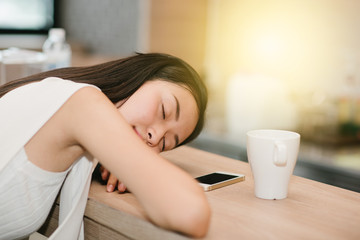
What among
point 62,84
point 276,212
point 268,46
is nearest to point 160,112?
point 62,84

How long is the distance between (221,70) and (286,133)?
190cm

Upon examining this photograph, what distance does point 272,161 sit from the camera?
869 mm

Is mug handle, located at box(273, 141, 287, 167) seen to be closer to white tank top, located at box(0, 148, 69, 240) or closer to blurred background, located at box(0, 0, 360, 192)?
white tank top, located at box(0, 148, 69, 240)

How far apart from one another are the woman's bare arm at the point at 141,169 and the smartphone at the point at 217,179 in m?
0.18

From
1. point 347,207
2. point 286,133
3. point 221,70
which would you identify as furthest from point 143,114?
point 221,70

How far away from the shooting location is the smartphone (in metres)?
0.95

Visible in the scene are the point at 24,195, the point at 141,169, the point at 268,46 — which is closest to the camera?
the point at 141,169

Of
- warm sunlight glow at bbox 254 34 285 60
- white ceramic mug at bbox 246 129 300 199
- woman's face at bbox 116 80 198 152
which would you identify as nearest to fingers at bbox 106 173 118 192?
woman's face at bbox 116 80 198 152

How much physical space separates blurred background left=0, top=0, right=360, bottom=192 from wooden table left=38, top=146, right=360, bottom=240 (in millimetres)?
1109

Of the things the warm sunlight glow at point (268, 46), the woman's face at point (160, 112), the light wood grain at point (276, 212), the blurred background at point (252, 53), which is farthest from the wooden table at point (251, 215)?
the warm sunlight glow at point (268, 46)

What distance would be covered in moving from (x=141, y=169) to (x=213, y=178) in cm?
29

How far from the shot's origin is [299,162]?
85.8 inches

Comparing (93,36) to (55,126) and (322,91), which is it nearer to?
(322,91)

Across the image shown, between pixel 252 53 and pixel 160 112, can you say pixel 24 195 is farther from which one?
pixel 252 53
